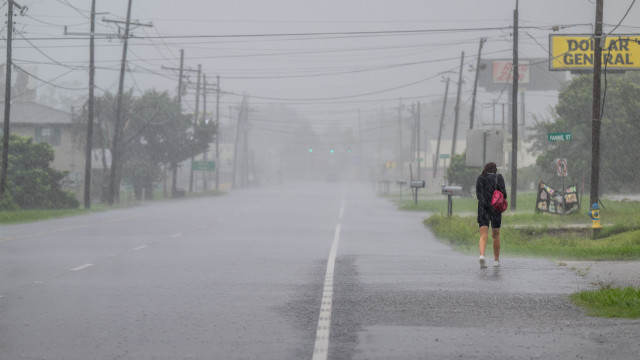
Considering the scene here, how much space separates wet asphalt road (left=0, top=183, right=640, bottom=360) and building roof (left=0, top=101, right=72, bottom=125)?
4456cm

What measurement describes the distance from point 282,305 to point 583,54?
4154cm

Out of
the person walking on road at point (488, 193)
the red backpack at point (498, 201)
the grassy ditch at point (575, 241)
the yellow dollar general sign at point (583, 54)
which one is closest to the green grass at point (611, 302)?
the grassy ditch at point (575, 241)

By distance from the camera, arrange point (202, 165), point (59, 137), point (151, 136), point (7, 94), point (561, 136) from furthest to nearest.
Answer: point (202, 165)
point (151, 136)
point (59, 137)
point (7, 94)
point (561, 136)

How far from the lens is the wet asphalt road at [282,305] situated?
862cm

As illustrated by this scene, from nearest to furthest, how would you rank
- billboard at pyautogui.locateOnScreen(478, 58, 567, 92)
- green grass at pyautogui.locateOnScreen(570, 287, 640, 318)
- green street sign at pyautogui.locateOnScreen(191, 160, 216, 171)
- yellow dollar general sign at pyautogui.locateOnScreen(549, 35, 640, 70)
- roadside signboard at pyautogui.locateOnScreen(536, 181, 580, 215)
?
1. green grass at pyautogui.locateOnScreen(570, 287, 640, 318)
2. roadside signboard at pyautogui.locateOnScreen(536, 181, 580, 215)
3. yellow dollar general sign at pyautogui.locateOnScreen(549, 35, 640, 70)
4. green street sign at pyautogui.locateOnScreen(191, 160, 216, 171)
5. billboard at pyautogui.locateOnScreen(478, 58, 567, 92)

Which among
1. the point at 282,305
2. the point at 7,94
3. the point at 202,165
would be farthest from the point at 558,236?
the point at 202,165

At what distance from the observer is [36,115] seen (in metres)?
66.0

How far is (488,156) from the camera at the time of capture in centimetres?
3041

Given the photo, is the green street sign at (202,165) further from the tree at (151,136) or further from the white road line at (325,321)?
the white road line at (325,321)

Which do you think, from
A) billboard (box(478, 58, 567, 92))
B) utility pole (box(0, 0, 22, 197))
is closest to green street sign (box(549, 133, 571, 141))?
utility pole (box(0, 0, 22, 197))

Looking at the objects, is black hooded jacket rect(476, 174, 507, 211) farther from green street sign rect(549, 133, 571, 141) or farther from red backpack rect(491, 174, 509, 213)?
green street sign rect(549, 133, 571, 141)

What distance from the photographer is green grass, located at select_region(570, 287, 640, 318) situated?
10.7 m

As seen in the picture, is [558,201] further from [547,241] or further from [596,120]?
[547,241]

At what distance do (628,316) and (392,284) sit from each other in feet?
13.3
